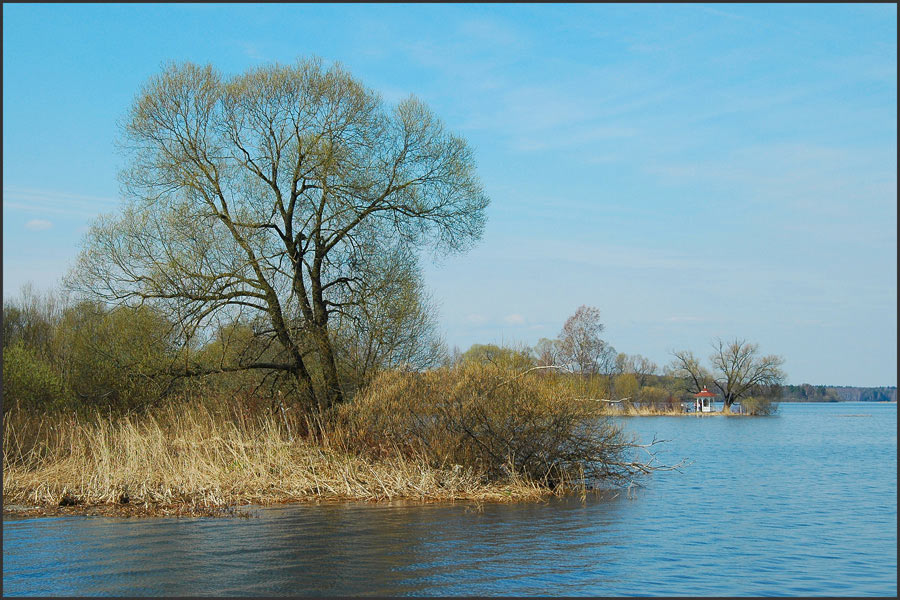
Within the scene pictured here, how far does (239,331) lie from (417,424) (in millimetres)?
6251

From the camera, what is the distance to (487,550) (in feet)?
40.2

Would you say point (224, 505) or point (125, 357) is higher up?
point (125, 357)

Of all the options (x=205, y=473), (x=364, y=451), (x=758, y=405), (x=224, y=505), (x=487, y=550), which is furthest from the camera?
(x=758, y=405)

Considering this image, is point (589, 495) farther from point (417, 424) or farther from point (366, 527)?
point (366, 527)

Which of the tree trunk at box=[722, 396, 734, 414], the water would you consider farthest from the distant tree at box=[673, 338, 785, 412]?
the water

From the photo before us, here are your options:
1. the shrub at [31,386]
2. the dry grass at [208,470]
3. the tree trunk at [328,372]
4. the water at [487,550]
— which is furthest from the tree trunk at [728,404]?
the shrub at [31,386]

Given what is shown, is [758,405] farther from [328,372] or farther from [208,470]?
[208,470]

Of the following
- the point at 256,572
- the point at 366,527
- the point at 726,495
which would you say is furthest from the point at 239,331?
the point at 726,495

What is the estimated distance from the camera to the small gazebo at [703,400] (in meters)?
75.9

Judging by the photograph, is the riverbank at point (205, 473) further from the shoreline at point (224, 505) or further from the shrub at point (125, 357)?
the shrub at point (125, 357)

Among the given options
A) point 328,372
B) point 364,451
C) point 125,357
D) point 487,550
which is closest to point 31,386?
point 125,357

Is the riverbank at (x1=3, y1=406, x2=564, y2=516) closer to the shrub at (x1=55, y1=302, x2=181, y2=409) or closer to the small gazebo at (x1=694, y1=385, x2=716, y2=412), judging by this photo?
the shrub at (x1=55, y1=302, x2=181, y2=409)

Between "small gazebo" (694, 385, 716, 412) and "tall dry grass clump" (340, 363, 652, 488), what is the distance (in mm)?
60645

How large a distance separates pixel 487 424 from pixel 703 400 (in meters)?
64.3
